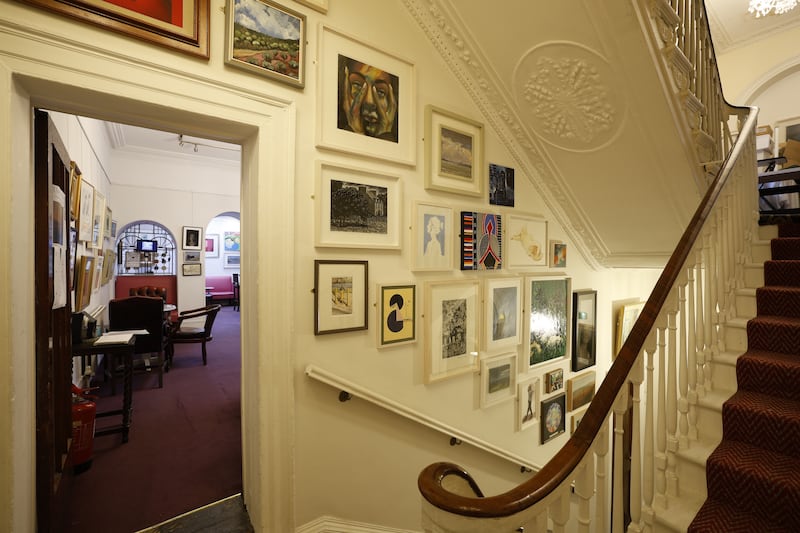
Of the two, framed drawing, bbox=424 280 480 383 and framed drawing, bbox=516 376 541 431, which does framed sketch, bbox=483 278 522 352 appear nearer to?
framed drawing, bbox=424 280 480 383

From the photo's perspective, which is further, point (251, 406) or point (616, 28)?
point (616, 28)

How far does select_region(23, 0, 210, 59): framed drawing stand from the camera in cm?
151

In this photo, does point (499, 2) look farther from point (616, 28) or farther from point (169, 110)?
point (169, 110)

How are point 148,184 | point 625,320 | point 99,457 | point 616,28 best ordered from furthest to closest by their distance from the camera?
point 148,184 < point 625,320 < point 99,457 < point 616,28

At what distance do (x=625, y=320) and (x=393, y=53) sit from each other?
419cm

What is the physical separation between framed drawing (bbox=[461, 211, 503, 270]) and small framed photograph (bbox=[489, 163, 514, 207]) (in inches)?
6.1

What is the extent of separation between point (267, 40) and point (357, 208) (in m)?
1.04

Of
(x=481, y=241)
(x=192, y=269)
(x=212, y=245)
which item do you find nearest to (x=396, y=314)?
(x=481, y=241)

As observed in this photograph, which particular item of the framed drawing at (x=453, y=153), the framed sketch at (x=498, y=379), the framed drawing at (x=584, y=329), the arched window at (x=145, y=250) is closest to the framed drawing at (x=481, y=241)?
the framed drawing at (x=453, y=153)

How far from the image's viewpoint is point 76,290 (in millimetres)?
3562

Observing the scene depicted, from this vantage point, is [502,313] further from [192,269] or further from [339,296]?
[192,269]

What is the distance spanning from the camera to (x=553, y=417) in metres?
3.76

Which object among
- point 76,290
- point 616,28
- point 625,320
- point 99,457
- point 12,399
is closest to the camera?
point 12,399

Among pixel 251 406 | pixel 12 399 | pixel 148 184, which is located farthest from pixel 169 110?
pixel 148 184
